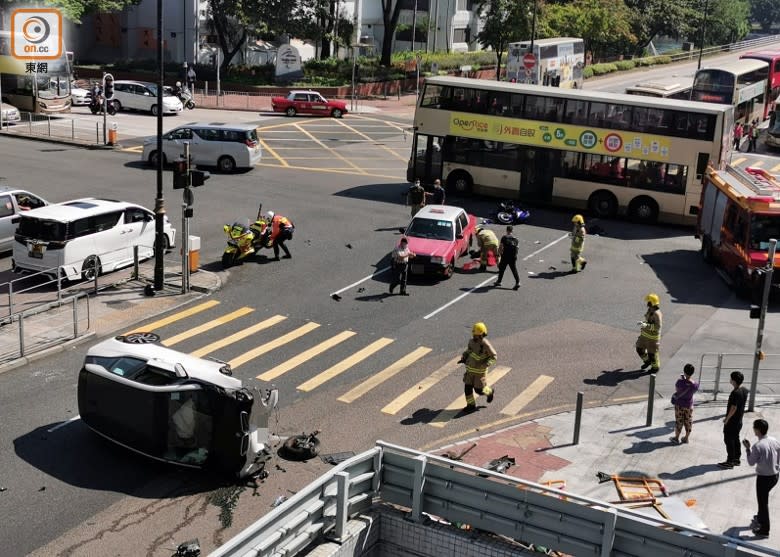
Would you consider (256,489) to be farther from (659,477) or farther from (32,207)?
(32,207)

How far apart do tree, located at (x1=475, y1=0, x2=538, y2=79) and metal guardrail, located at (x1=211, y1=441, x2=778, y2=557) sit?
2441 inches

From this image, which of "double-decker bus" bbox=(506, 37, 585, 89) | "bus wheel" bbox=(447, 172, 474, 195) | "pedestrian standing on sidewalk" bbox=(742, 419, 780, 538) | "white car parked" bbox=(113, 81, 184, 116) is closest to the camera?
"pedestrian standing on sidewalk" bbox=(742, 419, 780, 538)

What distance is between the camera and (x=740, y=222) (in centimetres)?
2536

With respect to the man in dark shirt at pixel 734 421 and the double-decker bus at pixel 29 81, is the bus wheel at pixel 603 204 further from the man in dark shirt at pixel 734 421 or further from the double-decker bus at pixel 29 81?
the double-decker bus at pixel 29 81

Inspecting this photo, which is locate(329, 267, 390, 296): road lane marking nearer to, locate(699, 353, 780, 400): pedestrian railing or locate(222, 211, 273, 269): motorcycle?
locate(222, 211, 273, 269): motorcycle

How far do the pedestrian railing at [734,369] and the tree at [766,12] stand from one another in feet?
616

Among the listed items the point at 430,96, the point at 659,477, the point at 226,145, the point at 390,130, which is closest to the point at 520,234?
the point at 430,96

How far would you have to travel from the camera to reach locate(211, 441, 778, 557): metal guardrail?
7.99 m

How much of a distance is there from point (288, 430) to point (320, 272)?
9.53 m

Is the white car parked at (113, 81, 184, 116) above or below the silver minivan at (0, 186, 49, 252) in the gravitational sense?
above

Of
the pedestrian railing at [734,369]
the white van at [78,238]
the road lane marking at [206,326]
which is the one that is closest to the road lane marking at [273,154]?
the white van at [78,238]

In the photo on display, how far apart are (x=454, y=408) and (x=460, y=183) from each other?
1879cm

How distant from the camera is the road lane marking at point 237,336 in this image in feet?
63.7

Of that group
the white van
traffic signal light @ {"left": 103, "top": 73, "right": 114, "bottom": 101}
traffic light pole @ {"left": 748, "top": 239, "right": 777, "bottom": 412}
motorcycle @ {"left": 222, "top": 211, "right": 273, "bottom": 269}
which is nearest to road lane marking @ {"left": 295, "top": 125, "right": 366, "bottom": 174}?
traffic signal light @ {"left": 103, "top": 73, "right": 114, "bottom": 101}
